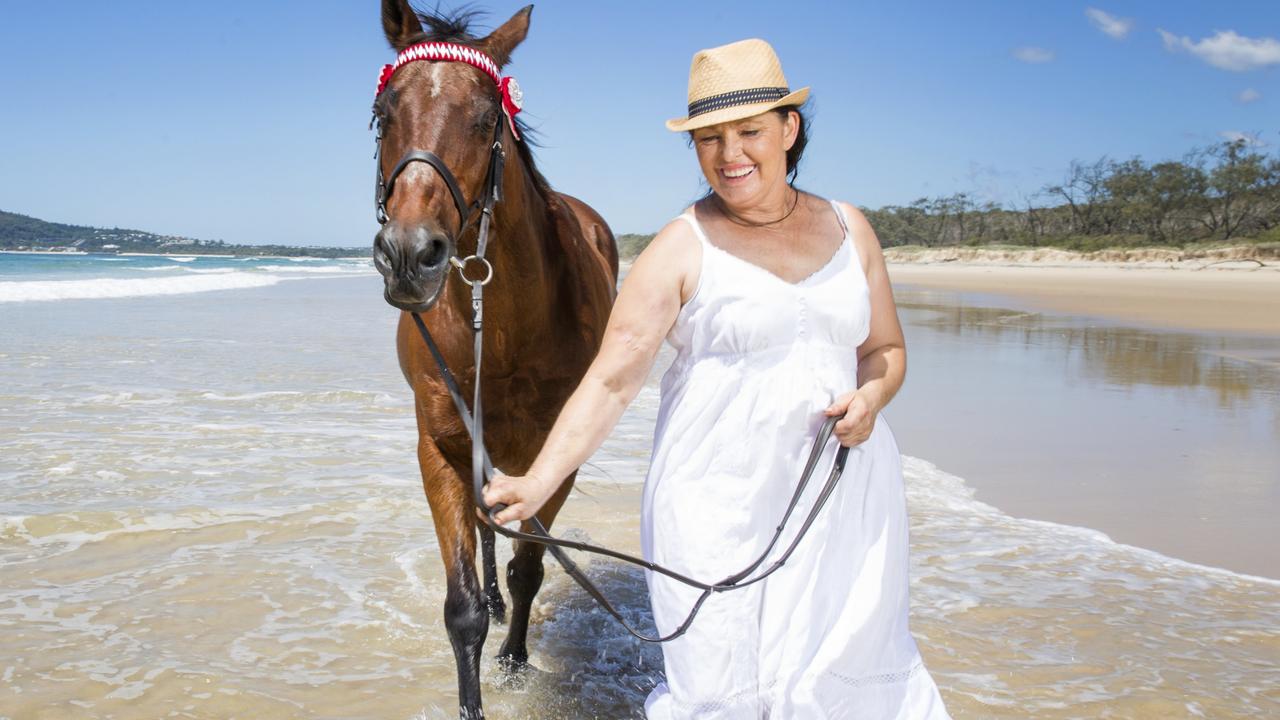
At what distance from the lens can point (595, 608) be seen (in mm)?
4480

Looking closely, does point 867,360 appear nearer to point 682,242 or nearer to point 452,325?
point 682,242

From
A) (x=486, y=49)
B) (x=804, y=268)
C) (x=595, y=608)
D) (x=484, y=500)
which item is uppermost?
(x=486, y=49)

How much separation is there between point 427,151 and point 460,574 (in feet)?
4.26

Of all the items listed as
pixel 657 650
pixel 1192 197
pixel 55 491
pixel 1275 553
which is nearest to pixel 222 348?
pixel 55 491

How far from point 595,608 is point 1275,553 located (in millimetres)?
3213

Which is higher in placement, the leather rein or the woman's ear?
the woman's ear

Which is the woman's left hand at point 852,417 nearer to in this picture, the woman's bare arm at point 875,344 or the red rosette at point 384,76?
the woman's bare arm at point 875,344

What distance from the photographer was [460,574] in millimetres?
2977

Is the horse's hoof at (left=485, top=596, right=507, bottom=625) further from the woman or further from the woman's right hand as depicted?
the woman's right hand

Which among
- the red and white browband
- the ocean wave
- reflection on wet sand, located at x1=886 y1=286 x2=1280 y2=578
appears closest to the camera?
the red and white browband

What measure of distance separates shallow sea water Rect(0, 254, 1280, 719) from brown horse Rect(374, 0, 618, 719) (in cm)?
54

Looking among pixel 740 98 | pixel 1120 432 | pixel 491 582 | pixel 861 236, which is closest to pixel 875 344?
pixel 861 236

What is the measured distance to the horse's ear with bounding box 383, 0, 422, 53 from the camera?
2.95 metres

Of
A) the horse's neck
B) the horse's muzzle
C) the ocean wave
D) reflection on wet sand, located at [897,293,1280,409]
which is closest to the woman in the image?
the horse's muzzle
